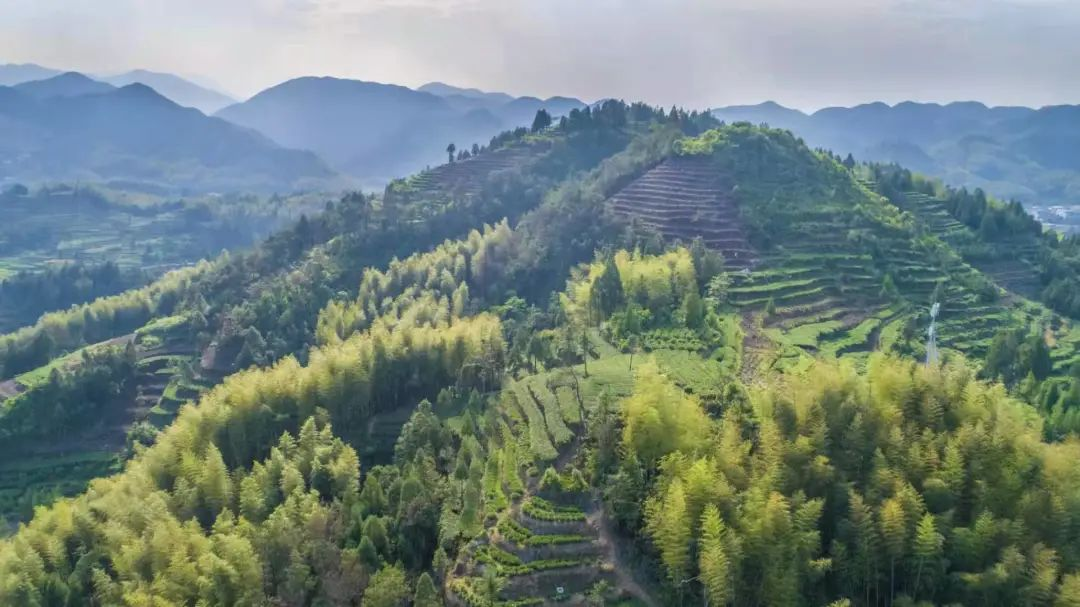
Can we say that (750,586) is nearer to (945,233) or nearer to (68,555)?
(68,555)

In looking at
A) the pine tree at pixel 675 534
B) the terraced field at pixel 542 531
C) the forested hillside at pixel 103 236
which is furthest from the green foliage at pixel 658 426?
the forested hillside at pixel 103 236

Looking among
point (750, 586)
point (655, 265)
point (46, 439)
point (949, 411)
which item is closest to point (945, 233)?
point (655, 265)

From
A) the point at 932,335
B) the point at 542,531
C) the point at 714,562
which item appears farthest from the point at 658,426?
the point at 932,335

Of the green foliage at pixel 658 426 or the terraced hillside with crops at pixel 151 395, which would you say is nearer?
the green foliage at pixel 658 426

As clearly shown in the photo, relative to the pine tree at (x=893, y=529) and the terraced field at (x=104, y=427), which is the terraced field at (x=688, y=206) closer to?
the pine tree at (x=893, y=529)

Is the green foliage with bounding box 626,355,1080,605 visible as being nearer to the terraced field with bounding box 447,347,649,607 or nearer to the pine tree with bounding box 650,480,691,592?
the pine tree with bounding box 650,480,691,592

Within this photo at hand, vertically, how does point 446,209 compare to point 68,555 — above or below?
above
